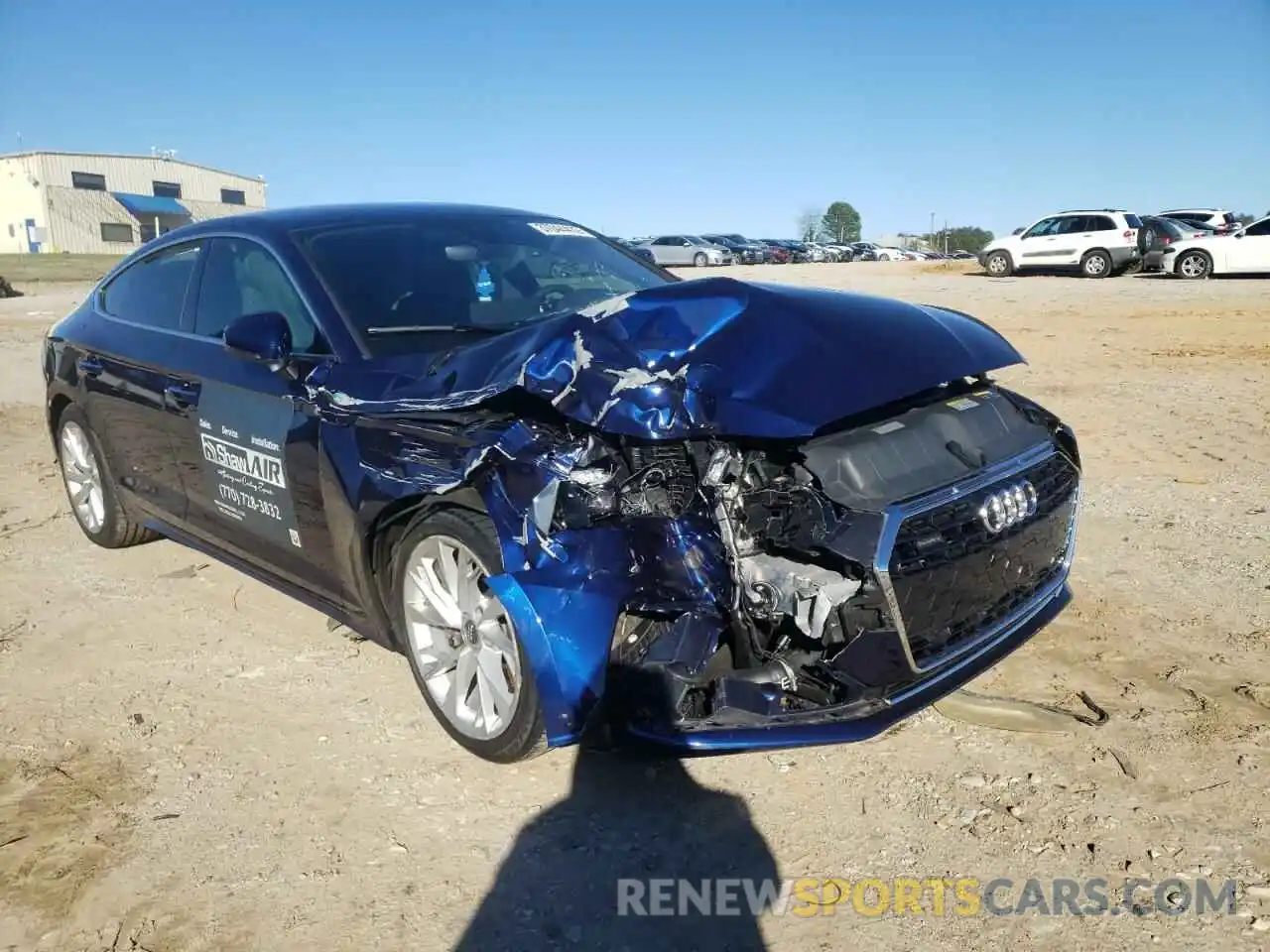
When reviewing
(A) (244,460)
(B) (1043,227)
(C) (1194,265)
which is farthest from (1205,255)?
(A) (244,460)

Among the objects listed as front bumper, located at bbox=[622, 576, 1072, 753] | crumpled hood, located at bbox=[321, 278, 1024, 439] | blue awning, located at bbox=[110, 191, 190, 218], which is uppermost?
blue awning, located at bbox=[110, 191, 190, 218]

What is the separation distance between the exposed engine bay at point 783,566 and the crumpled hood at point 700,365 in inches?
6.8

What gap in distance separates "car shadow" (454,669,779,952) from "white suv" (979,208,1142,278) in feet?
74.0

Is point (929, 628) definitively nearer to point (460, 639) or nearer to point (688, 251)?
point (460, 639)

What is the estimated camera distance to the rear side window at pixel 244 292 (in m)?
3.55

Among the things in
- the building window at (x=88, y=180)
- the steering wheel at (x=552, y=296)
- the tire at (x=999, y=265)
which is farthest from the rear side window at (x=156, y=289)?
the building window at (x=88, y=180)

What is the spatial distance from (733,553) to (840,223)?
114 m

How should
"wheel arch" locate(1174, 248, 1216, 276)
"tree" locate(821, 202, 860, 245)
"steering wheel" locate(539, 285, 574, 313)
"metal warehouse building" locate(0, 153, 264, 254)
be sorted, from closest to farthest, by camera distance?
"steering wheel" locate(539, 285, 574, 313)
"wheel arch" locate(1174, 248, 1216, 276)
"metal warehouse building" locate(0, 153, 264, 254)
"tree" locate(821, 202, 860, 245)

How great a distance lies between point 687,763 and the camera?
3023mm

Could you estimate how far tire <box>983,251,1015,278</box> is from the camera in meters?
23.9

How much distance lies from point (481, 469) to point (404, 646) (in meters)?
0.80

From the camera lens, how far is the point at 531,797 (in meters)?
2.89

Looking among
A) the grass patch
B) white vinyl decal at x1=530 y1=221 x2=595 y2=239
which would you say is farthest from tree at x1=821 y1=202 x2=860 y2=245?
white vinyl decal at x1=530 y1=221 x2=595 y2=239

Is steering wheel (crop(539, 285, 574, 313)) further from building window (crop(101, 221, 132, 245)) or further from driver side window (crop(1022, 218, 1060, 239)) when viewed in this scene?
building window (crop(101, 221, 132, 245))
